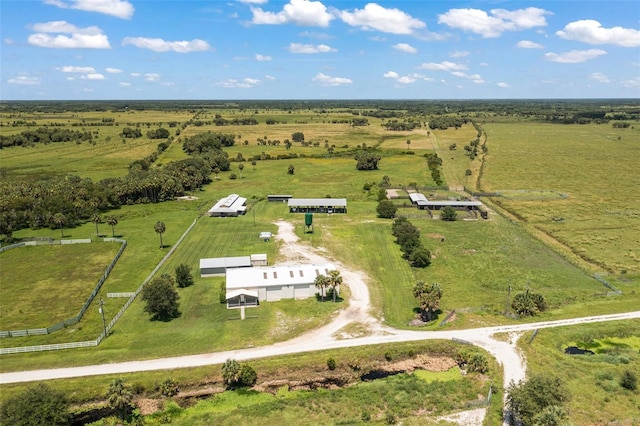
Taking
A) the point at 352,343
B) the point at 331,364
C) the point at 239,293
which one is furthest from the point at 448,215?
the point at 331,364

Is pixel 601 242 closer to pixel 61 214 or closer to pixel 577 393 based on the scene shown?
pixel 577 393

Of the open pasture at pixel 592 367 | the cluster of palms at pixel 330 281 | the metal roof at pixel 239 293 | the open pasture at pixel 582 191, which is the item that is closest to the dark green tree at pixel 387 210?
the open pasture at pixel 582 191

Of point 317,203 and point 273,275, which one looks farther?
point 317,203

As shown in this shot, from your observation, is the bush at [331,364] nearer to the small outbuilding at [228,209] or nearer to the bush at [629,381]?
the bush at [629,381]

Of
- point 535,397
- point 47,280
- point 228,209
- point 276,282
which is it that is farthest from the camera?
point 228,209

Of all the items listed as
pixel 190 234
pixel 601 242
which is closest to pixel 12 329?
pixel 190 234

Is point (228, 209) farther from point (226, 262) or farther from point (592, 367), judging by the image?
point (592, 367)

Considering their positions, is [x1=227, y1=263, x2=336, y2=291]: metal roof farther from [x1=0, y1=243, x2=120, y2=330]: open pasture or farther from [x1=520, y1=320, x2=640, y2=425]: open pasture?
[x1=520, y1=320, x2=640, y2=425]: open pasture
